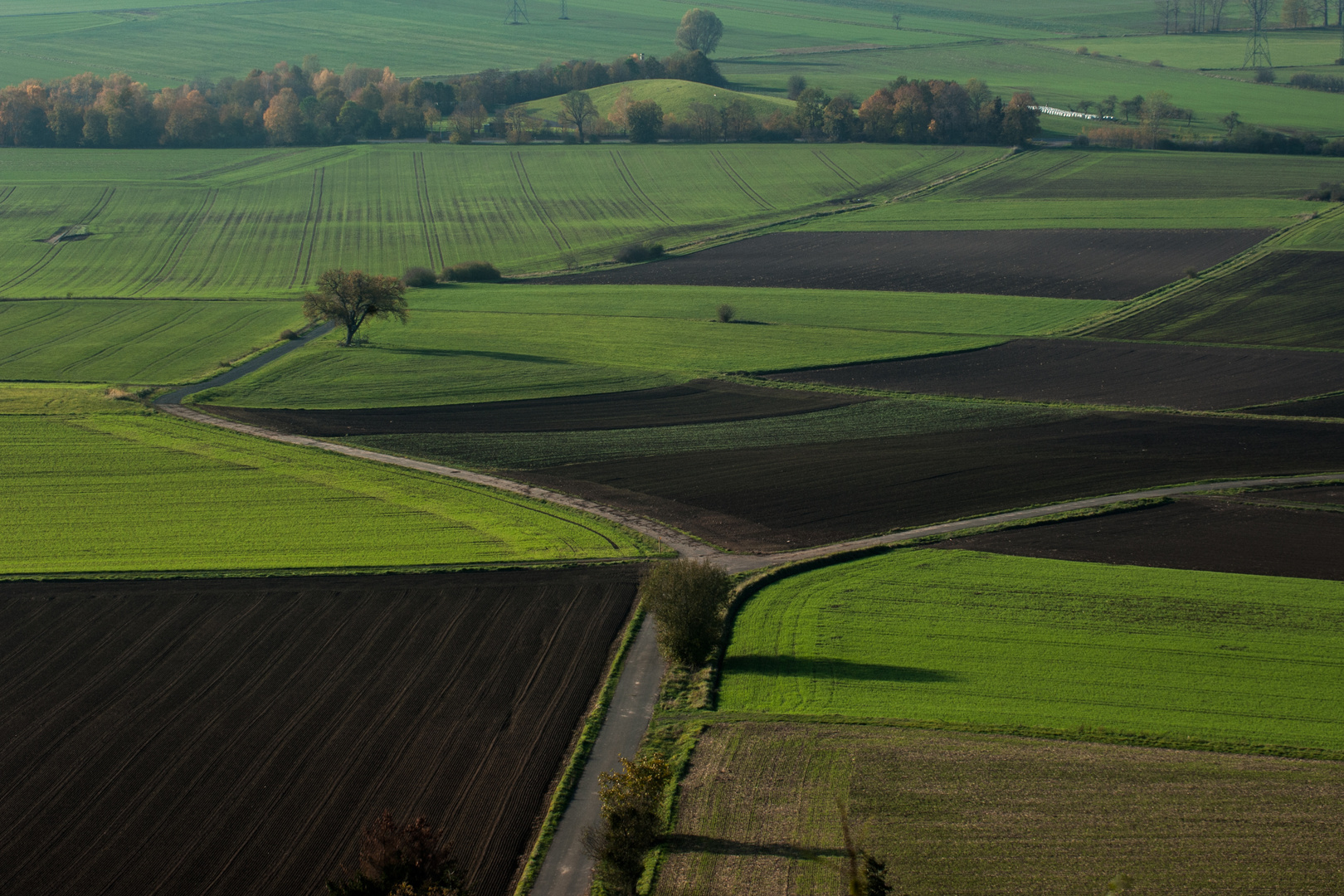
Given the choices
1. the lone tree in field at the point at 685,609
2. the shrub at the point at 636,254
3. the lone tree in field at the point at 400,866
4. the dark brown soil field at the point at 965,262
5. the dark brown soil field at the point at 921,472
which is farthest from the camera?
the shrub at the point at 636,254

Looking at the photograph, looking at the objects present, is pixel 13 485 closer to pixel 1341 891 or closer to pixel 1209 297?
pixel 1341 891

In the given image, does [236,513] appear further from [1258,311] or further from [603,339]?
[1258,311]

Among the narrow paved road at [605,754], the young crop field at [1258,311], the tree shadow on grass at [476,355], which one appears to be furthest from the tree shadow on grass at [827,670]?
the young crop field at [1258,311]

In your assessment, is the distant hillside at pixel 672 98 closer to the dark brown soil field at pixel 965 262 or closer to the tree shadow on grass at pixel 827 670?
the dark brown soil field at pixel 965 262

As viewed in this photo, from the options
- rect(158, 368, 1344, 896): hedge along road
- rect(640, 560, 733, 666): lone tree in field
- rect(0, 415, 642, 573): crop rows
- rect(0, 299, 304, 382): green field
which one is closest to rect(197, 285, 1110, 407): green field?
rect(0, 299, 304, 382): green field

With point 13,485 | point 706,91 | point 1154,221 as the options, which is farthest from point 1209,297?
point 706,91
